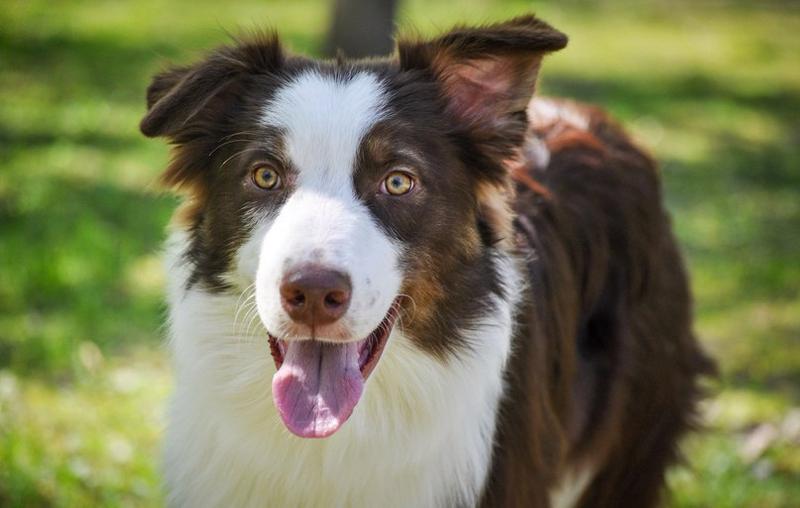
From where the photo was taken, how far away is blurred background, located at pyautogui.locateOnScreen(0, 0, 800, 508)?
5.44m

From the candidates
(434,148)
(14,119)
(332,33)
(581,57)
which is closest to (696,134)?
(581,57)

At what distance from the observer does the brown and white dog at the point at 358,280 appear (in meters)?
3.28

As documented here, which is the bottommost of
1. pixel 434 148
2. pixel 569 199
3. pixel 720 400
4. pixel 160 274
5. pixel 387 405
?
pixel 720 400

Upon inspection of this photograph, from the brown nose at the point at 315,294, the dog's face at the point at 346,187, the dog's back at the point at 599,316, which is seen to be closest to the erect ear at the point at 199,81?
the dog's face at the point at 346,187

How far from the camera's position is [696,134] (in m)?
10.3

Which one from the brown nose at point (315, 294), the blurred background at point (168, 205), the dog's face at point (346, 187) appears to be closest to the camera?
the brown nose at point (315, 294)

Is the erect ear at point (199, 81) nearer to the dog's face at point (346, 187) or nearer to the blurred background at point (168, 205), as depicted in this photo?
the dog's face at point (346, 187)

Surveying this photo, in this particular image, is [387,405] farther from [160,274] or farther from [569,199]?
[160,274]

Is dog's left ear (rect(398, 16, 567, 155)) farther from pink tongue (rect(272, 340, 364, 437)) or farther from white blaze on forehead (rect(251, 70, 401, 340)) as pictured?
pink tongue (rect(272, 340, 364, 437))

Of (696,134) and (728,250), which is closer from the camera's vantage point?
(728,250)

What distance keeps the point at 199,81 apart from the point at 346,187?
636 millimetres

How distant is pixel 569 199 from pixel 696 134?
20.9 ft

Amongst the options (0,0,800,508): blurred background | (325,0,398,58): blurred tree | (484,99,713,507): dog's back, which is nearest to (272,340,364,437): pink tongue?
(484,99,713,507): dog's back

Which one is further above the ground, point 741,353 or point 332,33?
point 332,33
